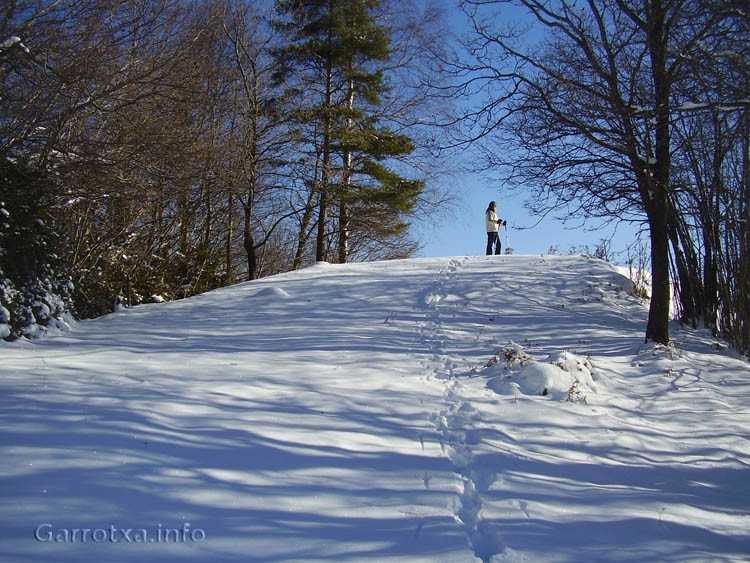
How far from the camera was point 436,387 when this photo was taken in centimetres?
523

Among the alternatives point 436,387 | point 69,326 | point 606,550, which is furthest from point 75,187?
point 606,550

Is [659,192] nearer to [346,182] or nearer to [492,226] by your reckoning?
[492,226]

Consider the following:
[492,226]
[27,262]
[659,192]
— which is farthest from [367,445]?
[492,226]

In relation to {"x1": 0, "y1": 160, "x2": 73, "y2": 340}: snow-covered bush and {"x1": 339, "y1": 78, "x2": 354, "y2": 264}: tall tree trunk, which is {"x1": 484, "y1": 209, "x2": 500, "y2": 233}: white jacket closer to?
{"x1": 339, "y1": 78, "x2": 354, "y2": 264}: tall tree trunk

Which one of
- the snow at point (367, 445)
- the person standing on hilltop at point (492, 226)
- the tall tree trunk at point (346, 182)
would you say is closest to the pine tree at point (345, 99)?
the tall tree trunk at point (346, 182)

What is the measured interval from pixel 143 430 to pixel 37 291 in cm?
385

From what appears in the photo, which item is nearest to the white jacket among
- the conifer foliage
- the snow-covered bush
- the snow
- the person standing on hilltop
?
the person standing on hilltop

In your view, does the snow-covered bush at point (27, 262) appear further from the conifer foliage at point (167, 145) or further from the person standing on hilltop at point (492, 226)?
the person standing on hilltop at point (492, 226)

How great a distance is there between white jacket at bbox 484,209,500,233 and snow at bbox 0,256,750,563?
24.6ft

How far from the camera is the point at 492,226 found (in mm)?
14484

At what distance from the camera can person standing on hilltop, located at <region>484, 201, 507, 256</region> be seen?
1429 centimetres

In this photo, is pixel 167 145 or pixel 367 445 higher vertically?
pixel 167 145

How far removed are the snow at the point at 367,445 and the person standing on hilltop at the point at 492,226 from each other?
7.47 meters

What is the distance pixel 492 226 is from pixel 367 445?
37.9 feet
